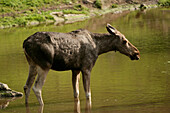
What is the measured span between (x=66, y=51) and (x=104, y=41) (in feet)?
4.42

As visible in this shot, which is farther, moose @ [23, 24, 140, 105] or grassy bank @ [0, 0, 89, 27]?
grassy bank @ [0, 0, 89, 27]

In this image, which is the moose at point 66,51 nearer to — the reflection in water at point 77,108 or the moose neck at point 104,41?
the moose neck at point 104,41

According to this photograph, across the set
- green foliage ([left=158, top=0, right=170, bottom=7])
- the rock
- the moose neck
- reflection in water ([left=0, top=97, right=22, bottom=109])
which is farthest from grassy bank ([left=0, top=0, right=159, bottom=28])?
the moose neck

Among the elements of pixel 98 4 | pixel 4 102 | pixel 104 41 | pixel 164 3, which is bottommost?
pixel 164 3

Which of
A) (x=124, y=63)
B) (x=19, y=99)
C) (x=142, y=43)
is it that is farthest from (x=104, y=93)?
(x=142, y=43)

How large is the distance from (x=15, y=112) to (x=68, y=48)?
2141mm

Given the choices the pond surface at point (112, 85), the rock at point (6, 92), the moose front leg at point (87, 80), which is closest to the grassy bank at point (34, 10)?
the pond surface at point (112, 85)

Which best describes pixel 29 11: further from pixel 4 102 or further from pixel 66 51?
pixel 66 51

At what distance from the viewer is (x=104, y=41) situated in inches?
431

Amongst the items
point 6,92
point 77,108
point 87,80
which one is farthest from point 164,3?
point 77,108

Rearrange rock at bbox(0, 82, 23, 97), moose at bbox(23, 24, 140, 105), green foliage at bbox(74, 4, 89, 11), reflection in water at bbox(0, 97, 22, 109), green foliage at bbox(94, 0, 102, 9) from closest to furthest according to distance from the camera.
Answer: moose at bbox(23, 24, 140, 105) → reflection in water at bbox(0, 97, 22, 109) → rock at bbox(0, 82, 23, 97) → green foliage at bbox(74, 4, 89, 11) → green foliage at bbox(94, 0, 102, 9)

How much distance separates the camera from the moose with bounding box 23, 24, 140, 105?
988cm

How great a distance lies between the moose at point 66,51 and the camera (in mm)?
9875

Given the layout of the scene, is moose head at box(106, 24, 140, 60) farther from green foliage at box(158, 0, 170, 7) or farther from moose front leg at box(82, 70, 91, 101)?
green foliage at box(158, 0, 170, 7)
